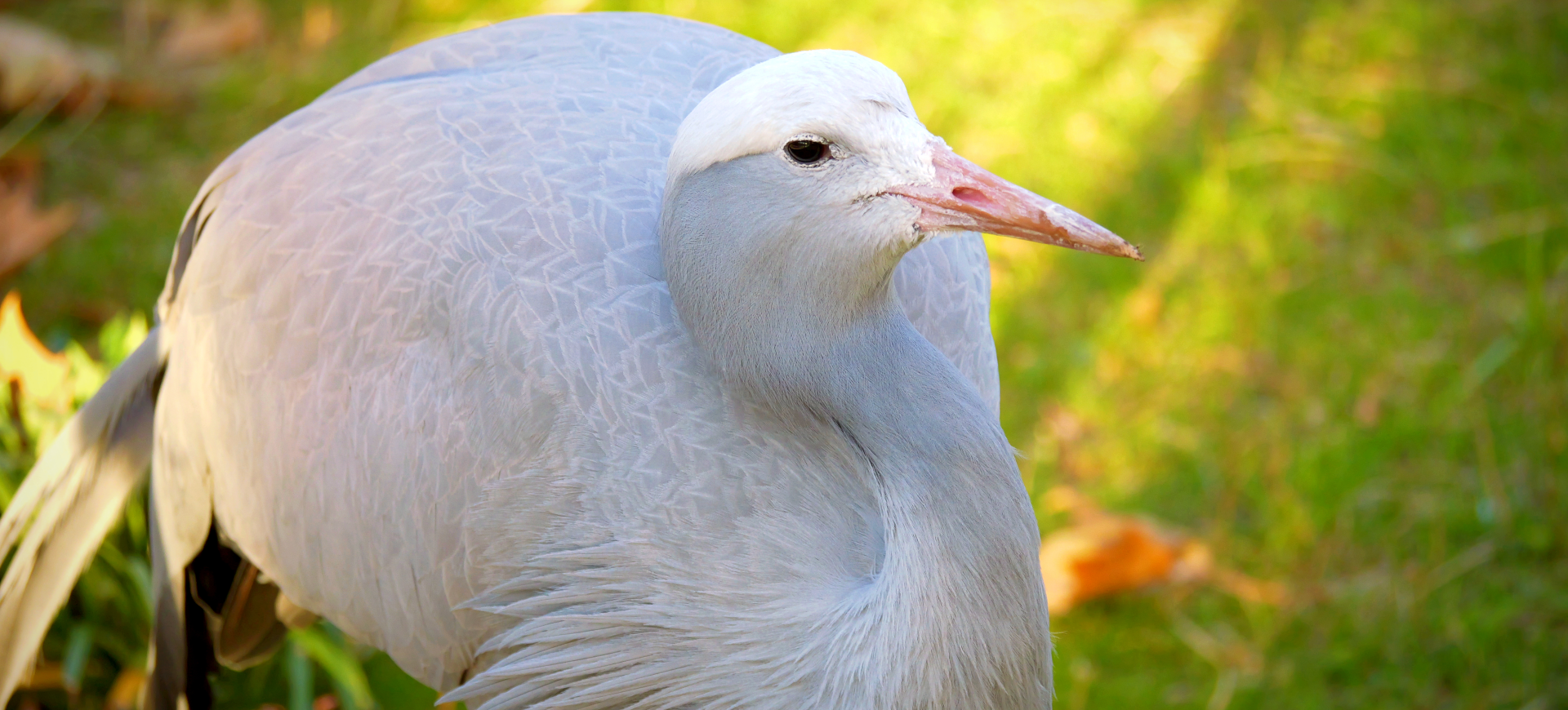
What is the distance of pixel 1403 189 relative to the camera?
14.0 feet

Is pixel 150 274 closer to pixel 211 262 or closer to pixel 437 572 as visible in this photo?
pixel 211 262

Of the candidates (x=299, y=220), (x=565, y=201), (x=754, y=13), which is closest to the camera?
(x=565, y=201)

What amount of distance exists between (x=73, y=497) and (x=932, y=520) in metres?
1.80

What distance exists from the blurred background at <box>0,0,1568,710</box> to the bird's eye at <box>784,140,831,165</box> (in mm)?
1811

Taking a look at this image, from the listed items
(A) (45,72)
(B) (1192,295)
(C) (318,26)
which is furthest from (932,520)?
(C) (318,26)

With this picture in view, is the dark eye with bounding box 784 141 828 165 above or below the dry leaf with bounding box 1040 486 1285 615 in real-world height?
above

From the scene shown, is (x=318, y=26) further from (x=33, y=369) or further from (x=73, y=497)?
(x=73, y=497)

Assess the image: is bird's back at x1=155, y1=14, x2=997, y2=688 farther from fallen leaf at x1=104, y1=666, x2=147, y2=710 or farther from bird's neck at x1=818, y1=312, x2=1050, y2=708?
fallen leaf at x1=104, y1=666, x2=147, y2=710

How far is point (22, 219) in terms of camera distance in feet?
12.5

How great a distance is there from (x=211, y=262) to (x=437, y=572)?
75 centimetres

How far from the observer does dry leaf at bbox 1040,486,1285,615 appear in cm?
323

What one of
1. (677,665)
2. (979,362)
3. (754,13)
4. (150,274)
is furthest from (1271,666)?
(150,274)

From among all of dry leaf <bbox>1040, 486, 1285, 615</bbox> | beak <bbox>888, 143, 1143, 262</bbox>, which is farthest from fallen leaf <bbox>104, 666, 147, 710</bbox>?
beak <bbox>888, 143, 1143, 262</bbox>

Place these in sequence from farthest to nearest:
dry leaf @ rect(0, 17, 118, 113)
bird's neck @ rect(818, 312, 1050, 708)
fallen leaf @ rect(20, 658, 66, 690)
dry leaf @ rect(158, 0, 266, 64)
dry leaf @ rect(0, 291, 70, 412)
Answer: dry leaf @ rect(158, 0, 266, 64) → dry leaf @ rect(0, 17, 118, 113) → dry leaf @ rect(0, 291, 70, 412) → fallen leaf @ rect(20, 658, 66, 690) → bird's neck @ rect(818, 312, 1050, 708)
